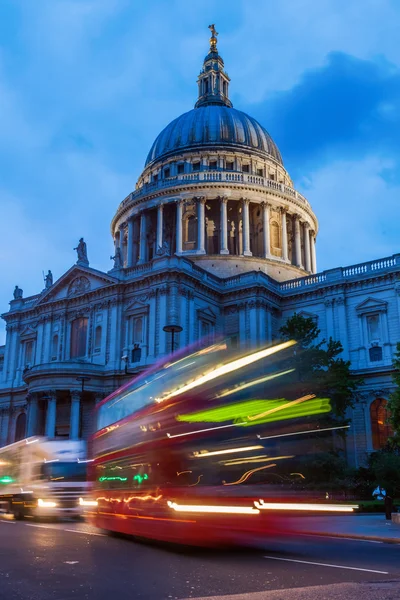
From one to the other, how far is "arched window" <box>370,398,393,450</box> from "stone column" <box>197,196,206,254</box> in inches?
948

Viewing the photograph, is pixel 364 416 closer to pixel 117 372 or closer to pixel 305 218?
pixel 117 372

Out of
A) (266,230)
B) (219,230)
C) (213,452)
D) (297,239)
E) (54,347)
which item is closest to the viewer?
(213,452)

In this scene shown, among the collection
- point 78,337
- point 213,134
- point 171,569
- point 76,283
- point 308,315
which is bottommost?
point 171,569

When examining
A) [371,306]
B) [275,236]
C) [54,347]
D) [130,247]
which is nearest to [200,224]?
[275,236]

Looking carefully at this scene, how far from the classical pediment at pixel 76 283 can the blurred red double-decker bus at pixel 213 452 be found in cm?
3562

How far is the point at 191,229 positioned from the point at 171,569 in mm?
56453

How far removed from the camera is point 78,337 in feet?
173

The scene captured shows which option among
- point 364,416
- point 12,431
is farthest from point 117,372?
point 364,416

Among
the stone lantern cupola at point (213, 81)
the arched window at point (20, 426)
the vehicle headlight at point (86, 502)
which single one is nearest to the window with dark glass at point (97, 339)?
the arched window at point (20, 426)

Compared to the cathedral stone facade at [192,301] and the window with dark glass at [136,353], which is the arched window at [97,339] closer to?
the cathedral stone facade at [192,301]

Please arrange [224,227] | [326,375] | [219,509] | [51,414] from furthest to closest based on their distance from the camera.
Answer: [224,227]
[51,414]
[326,375]
[219,509]

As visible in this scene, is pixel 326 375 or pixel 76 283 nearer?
pixel 326 375

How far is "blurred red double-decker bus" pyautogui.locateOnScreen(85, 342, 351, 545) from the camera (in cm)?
1317

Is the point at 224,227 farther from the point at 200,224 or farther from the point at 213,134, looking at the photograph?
the point at 213,134
